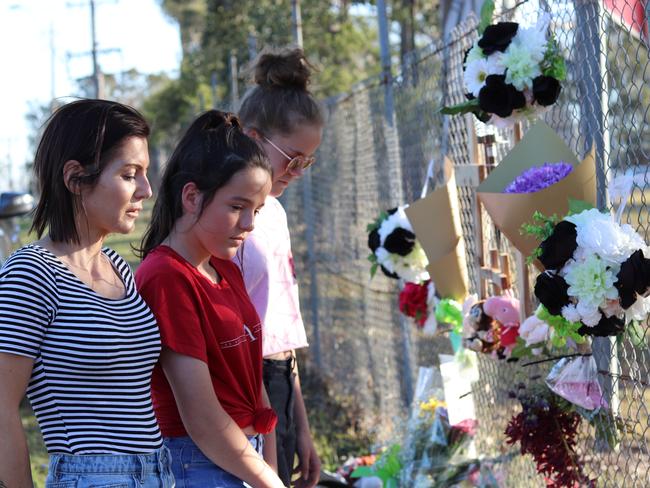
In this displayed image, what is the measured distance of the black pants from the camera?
3080 millimetres

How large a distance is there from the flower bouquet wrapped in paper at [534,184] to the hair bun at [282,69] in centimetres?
74

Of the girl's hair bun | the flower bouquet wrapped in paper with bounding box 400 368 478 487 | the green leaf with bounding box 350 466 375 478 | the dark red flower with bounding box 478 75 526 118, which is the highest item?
the dark red flower with bounding box 478 75 526 118

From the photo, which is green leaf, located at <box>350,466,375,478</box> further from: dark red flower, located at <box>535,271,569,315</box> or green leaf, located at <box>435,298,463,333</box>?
dark red flower, located at <box>535,271,569,315</box>

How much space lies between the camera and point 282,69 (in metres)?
3.22

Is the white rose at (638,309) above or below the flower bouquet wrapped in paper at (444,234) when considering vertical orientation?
below

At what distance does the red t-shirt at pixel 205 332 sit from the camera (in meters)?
2.34

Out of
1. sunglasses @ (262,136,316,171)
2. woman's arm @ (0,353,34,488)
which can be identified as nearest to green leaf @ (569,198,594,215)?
sunglasses @ (262,136,316,171)

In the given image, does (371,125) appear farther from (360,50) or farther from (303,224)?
(360,50)

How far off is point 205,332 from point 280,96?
1051 mm

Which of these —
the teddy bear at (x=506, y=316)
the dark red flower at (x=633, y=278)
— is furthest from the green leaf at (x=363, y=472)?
the dark red flower at (x=633, y=278)

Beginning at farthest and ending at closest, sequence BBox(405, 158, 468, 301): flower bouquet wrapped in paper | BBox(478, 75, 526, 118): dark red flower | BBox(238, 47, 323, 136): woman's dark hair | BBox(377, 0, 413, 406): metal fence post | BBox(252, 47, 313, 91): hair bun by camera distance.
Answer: BBox(377, 0, 413, 406): metal fence post, BBox(405, 158, 468, 301): flower bouquet wrapped in paper, BBox(252, 47, 313, 91): hair bun, BBox(238, 47, 323, 136): woman's dark hair, BBox(478, 75, 526, 118): dark red flower

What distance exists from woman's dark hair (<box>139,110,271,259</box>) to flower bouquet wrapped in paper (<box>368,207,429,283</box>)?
1.67 m

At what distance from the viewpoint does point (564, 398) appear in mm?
2996

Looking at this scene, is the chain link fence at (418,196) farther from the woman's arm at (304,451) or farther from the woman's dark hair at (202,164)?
the woman's dark hair at (202,164)
